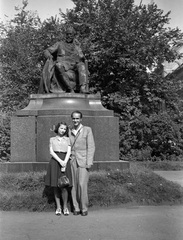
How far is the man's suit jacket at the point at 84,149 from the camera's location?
22.7 ft

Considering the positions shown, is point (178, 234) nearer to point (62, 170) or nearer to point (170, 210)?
point (170, 210)

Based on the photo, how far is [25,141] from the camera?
9.35 metres

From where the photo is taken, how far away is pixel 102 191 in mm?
7824

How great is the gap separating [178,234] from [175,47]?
2668cm

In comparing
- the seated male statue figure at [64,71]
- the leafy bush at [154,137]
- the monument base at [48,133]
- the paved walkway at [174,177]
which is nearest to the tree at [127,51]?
the leafy bush at [154,137]

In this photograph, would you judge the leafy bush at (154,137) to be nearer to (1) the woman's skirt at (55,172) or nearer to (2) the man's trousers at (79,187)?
(2) the man's trousers at (79,187)

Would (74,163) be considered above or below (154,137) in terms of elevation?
below

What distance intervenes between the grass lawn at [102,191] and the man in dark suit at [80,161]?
62 centimetres

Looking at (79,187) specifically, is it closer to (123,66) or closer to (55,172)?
(55,172)

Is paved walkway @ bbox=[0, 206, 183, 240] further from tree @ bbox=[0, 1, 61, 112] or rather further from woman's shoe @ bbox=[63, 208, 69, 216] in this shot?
tree @ bbox=[0, 1, 61, 112]

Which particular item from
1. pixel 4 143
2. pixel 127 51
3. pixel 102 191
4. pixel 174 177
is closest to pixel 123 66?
pixel 127 51

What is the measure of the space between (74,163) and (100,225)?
1.35 m

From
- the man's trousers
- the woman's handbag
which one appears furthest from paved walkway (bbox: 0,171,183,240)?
the woman's handbag

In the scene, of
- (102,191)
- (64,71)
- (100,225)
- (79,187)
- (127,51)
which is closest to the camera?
(100,225)
